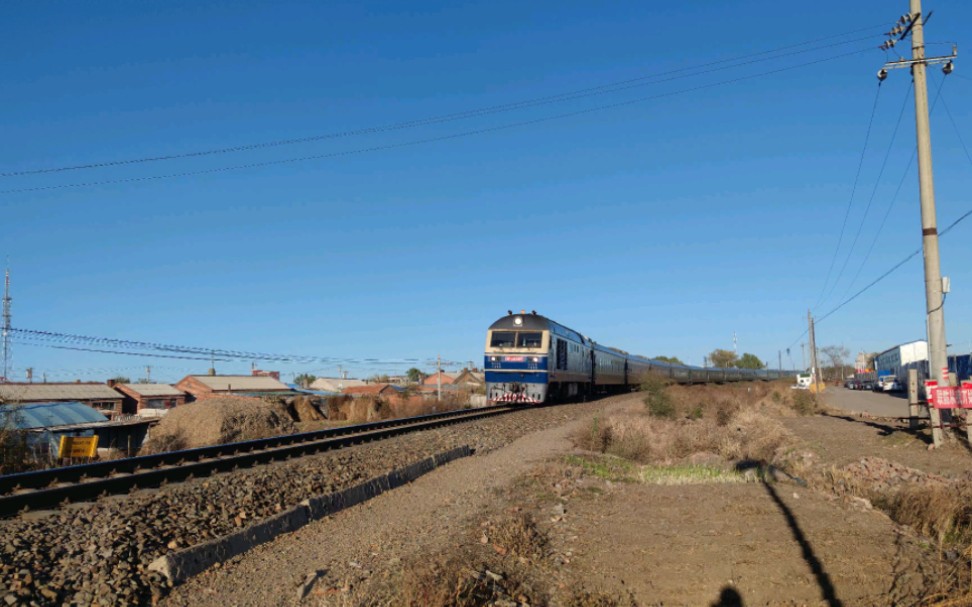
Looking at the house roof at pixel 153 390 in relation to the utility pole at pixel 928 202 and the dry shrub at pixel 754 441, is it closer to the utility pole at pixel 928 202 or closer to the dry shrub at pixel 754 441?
the dry shrub at pixel 754 441

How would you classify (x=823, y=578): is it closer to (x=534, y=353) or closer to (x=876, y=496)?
(x=876, y=496)

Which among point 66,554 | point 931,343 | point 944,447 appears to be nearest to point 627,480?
point 944,447

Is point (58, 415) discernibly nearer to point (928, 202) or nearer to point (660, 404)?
point (660, 404)

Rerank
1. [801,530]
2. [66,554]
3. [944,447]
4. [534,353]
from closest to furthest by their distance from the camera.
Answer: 1. [66,554]
2. [801,530]
3. [944,447]
4. [534,353]

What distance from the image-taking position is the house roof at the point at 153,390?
7262 cm

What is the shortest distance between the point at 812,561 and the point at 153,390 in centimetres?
7709

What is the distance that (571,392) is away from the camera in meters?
34.3

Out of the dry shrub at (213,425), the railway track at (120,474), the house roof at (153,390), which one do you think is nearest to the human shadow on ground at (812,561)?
the railway track at (120,474)

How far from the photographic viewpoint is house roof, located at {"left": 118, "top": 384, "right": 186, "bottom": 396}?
72625 mm

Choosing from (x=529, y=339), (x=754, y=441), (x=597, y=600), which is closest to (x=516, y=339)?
(x=529, y=339)

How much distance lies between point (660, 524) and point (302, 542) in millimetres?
4347

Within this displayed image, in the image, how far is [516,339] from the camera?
95.8ft

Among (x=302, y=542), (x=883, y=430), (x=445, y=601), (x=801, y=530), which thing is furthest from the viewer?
(x=883, y=430)

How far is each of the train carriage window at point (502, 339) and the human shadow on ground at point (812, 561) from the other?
1939 cm
